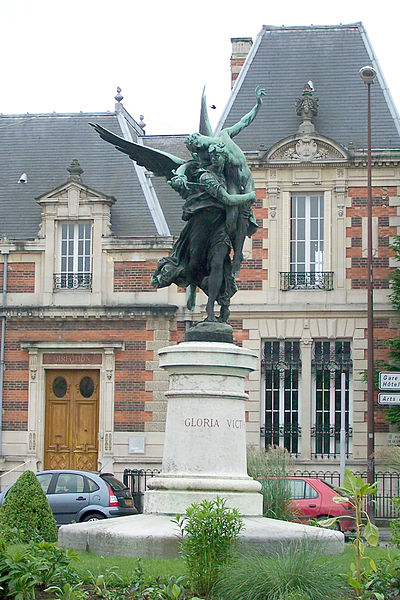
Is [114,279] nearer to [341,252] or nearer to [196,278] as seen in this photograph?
[341,252]

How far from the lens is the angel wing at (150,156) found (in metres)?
13.2

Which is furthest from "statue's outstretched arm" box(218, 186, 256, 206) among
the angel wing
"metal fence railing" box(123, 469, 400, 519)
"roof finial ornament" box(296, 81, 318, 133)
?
"roof finial ornament" box(296, 81, 318, 133)

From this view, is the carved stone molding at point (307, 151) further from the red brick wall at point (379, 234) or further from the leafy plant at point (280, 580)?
the leafy plant at point (280, 580)

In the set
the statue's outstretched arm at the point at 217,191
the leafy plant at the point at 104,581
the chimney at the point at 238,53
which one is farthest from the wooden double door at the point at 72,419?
the leafy plant at the point at 104,581

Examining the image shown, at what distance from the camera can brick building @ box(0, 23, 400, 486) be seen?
27.1 metres

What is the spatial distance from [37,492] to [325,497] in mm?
7732

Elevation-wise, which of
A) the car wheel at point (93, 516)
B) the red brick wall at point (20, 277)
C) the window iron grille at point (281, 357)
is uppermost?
the red brick wall at point (20, 277)

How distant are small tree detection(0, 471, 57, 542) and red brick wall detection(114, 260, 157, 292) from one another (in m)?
14.5

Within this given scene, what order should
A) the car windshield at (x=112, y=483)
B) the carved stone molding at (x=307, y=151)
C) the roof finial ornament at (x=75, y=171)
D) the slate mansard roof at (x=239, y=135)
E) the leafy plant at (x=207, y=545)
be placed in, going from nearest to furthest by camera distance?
1. the leafy plant at (x=207, y=545)
2. the car windshield at (x=112, y=483)
3. the carved stone molding at (x=307, y=151)
4. the roof finial ornament at (x=75, y=171)
5. the slate mansard roof at (x=239, y=135)

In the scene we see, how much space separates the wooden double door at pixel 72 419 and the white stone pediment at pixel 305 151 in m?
6.89

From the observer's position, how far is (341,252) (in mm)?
27422

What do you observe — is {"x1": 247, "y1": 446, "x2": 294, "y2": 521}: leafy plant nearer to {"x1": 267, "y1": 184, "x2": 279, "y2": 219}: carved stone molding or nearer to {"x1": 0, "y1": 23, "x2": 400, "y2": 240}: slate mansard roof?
{"x1": 267, "y1": 184, "x2": 279, "y2": 219}: carved stone molding

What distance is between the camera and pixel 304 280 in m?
27.6

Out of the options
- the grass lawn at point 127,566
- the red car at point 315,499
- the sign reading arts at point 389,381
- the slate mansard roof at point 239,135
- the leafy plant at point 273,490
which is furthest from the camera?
the slate mansard roof at point 239,135
